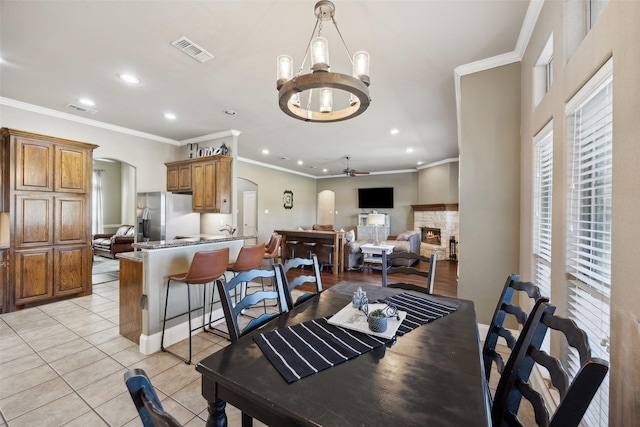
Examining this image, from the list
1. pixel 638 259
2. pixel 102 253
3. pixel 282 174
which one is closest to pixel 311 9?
pixel 638 259

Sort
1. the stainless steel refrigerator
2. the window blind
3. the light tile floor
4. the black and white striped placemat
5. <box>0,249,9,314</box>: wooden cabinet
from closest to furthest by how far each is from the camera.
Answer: the black and white striped placemat → the light tile floor → the window blind → <box>0,249,9,314</box>: wooden cabinet → the stainless steel refrigerator

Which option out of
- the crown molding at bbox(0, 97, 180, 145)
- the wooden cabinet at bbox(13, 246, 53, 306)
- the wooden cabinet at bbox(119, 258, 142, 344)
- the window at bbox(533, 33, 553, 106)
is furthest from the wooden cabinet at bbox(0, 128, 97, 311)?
the window at bbox(533, 33, 553, 106)

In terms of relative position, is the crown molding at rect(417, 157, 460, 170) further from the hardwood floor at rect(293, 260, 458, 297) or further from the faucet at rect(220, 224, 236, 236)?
the faucet at rect(220, 224, 236, 236)

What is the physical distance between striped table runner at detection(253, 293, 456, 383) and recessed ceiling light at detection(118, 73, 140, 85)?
135 inches

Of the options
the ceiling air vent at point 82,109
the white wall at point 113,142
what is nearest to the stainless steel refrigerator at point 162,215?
the white wall at point 113,142

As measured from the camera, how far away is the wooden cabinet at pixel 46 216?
3.56m

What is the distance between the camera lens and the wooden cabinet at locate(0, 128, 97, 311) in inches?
140

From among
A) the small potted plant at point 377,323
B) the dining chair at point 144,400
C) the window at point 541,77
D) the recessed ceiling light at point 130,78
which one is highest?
the recessed ceiling light at point 130,78

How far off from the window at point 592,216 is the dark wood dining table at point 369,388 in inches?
24.1

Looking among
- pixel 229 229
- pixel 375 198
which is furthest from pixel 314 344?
pixel 375 198

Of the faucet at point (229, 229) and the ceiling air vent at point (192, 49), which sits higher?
the ceiling air vent at point (192, 49)

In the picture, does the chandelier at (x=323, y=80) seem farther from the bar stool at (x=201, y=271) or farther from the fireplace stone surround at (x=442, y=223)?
the fireplace stone surround at (x=442, y=223)

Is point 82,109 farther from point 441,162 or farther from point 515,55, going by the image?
point 441,162

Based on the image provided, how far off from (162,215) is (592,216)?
215 inches
